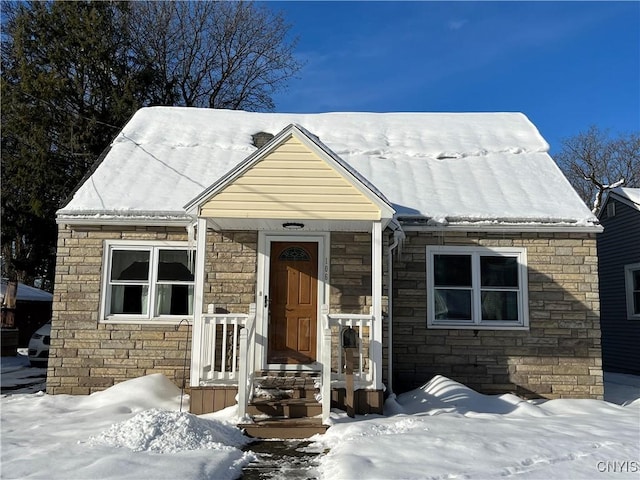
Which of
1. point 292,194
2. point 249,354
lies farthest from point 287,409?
point 292,194

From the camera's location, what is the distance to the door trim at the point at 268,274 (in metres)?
9.06

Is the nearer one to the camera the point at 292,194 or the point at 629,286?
the point at 292,194

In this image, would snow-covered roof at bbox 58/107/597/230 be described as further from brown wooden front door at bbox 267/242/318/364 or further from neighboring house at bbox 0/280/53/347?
neighboring house at bbox 0/280/53/347

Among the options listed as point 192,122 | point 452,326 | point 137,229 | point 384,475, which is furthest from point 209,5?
point 384,475

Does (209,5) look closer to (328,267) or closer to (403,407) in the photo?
(328,267)

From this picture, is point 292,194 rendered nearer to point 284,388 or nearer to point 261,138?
point 284,388

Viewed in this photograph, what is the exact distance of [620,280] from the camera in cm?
1433

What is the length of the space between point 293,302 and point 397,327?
1869 millimetres

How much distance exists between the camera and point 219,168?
11.1m

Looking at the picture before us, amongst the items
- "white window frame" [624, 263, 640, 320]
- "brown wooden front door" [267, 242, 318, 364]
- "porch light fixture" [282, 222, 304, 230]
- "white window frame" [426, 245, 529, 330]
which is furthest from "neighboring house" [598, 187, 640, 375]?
"porch light fixture" [282, 222, 304, 230]

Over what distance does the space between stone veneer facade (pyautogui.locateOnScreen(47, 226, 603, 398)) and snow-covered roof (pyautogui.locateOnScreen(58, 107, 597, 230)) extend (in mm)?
611

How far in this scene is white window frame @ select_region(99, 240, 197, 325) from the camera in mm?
9414

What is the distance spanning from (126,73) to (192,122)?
10768mm

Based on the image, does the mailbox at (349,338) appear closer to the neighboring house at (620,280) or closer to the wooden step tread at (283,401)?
the wooden step tread at (283,401)
